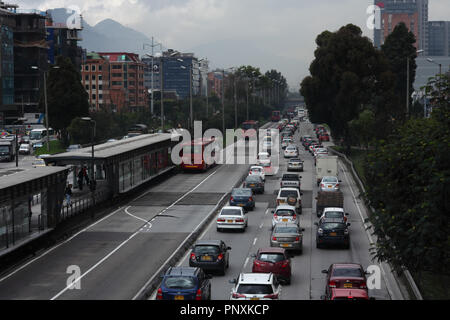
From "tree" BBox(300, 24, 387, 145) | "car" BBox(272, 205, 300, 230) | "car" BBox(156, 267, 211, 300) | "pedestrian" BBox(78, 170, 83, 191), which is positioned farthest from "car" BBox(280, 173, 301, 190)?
"car" BBox(156, 267, 211, 300)

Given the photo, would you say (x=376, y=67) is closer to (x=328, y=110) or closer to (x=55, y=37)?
(x=328, y=110)

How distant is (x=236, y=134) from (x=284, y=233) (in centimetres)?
8524

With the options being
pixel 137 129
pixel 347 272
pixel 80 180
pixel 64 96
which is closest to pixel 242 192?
pixel 80 180

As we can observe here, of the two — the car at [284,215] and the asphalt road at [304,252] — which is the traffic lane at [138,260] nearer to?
the asphalt road at [304,252]

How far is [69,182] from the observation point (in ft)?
149

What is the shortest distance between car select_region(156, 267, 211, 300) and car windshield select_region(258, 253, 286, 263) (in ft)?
15.8

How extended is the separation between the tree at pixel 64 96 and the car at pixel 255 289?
69.3 meters

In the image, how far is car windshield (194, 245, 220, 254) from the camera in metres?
29.0

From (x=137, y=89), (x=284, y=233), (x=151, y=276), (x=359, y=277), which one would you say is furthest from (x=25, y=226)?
(x=137, y=89)

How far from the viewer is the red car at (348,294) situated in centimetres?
2150

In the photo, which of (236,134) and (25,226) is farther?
(236,134)

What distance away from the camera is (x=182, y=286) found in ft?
73.3

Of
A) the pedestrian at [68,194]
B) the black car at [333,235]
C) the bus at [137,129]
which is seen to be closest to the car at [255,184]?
the pedestrian at [68,194]
